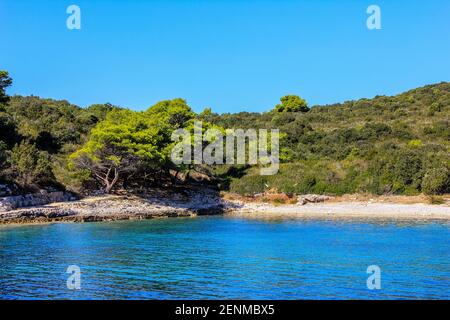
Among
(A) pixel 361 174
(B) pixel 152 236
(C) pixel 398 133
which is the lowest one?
(B) pixel 152 236

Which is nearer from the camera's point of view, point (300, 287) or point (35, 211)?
point (300, 287)

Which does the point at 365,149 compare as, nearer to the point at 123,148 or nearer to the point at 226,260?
the point at 123,148

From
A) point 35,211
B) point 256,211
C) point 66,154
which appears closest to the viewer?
point 35,211

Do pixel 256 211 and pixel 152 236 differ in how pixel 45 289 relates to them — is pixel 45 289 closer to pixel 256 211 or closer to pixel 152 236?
pixel 152 236

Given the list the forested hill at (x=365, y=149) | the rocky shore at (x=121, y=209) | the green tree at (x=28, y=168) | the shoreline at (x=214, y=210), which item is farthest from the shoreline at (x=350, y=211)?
the green tree at (x=28, y=168)

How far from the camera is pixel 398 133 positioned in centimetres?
5156

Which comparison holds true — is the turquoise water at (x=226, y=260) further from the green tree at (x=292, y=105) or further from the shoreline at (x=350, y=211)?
the green tree at (x=292, y=105)

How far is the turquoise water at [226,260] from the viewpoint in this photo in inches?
499

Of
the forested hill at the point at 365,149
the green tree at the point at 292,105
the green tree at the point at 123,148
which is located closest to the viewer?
the green tree at the point at 123,148

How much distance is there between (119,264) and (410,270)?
931 cm

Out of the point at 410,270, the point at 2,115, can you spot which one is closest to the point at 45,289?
the point at 410,270

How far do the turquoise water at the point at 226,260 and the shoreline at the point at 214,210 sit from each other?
8.25 feet

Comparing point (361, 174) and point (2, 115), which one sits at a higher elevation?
point (2, 115)

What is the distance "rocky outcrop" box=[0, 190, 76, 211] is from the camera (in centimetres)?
2814
